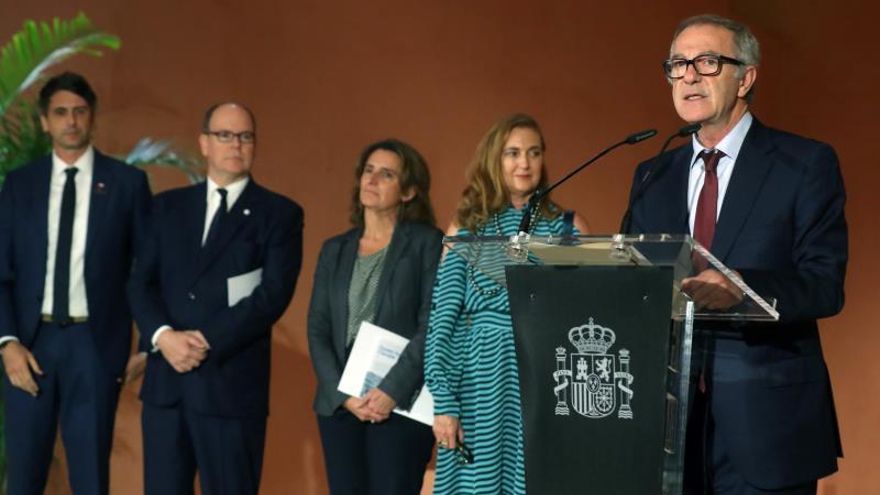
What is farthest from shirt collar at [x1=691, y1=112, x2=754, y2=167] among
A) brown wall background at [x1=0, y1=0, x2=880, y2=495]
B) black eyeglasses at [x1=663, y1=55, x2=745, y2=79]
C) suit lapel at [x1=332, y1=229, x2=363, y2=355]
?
brown wall background at [x1=0, y1=0, x2=880, y2=495]

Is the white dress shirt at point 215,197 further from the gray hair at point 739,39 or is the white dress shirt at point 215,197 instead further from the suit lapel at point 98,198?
the gray hair at point 739,39

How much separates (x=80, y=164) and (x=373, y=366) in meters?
1.38

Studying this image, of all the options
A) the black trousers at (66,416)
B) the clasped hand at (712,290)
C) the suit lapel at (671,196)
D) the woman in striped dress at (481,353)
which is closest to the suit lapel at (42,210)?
the black trousers at (66,416)

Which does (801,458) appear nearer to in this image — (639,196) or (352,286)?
(639,196)

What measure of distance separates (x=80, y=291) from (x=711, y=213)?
2.62 m

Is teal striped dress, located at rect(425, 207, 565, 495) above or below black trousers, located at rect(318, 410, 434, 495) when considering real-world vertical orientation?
above

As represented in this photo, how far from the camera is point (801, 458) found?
2.51m

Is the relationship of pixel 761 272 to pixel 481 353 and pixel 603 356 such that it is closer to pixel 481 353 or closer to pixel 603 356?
pixel 603 356

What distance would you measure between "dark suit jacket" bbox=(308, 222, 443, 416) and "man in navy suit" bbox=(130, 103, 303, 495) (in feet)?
0.44

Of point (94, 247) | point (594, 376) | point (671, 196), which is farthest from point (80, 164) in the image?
point (594, 376)

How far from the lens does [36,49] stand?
517cm

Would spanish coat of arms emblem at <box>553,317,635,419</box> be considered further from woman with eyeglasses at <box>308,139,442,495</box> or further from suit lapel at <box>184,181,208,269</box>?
suit lapel at <box>184,181,208,269</box>

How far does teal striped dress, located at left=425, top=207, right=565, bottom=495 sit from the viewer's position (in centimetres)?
391

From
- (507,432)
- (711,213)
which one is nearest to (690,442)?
(711,213)
